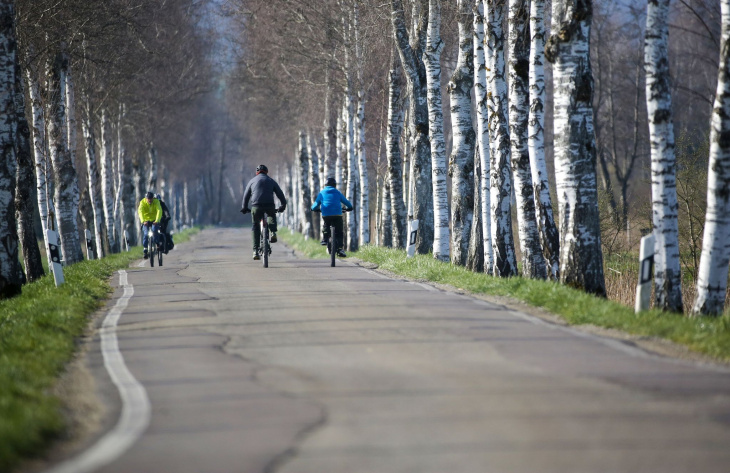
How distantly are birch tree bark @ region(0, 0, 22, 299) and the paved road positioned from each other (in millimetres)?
4699

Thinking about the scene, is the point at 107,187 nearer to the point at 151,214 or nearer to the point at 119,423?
the point at 151,214

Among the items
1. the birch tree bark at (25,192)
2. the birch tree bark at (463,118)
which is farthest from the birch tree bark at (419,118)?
the birch tree bark at (25,192)

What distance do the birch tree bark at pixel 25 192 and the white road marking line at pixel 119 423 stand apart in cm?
981

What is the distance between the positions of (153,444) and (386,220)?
23724 millimetres

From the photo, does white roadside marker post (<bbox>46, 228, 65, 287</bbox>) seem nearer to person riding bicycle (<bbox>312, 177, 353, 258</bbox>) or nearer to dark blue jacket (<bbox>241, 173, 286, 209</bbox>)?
dark blue jacket (<bbox>241, 173, 286, 209</bbox>)

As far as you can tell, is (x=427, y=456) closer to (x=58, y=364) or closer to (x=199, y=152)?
(x=58, y=364)

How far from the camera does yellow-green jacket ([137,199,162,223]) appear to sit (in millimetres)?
23578

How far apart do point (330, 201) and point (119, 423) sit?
15.2m

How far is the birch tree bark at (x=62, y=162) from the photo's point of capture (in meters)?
25.4

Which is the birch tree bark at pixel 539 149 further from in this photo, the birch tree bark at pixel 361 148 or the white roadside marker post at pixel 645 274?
the birch tree bark at pixel 361 148

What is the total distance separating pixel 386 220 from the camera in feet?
96.0

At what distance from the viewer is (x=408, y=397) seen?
666cm

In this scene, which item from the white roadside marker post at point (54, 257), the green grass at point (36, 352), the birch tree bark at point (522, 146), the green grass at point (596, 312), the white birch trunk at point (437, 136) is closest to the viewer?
the green grass at point (36, 352)

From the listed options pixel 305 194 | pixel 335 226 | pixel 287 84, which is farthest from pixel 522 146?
pixel 305 194
